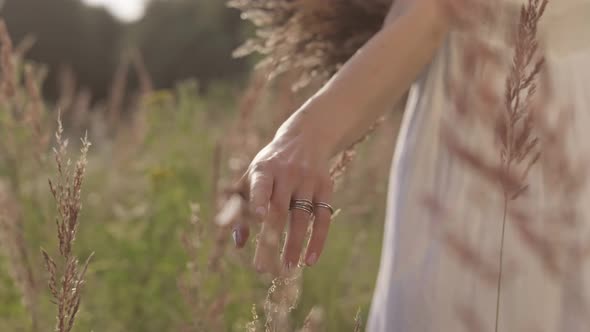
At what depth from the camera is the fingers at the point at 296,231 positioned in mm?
978

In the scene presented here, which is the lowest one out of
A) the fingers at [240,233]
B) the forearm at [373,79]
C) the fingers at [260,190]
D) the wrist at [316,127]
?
the fingers at [240,233]

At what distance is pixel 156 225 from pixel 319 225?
1946 mm

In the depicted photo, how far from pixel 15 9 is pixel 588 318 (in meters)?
20.7

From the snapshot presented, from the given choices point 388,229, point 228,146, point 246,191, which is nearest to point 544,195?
point 388,229

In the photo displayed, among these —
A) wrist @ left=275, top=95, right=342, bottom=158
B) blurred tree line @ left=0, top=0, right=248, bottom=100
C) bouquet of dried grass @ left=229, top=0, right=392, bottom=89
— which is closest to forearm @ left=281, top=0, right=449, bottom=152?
wrist @ left=275, top=95, right=342, bottom=158

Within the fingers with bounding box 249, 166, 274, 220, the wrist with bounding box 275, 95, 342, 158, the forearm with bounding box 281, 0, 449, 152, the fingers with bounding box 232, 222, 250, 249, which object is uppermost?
the forearm with bounding box 281, 0, 449, 152

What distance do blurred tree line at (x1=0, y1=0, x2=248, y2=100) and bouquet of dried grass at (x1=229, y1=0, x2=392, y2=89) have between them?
647 inches

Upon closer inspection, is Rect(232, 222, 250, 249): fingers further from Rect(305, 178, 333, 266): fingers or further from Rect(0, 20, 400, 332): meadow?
Rect(0, 20, 400, 332): meadow

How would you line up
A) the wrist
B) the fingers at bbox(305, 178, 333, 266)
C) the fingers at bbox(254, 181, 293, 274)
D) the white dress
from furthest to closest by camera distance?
the white dress → the wrist → the fingers at bbox(305, 178, 333, 266) → the fingers at bbox(254, 181, 293, 274)

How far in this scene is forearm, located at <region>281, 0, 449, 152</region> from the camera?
1.25 m

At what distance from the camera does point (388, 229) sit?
1.85 m

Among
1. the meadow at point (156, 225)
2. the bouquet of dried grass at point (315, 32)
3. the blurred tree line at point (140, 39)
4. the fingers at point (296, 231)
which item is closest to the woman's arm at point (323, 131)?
the fingers at point (296, 231)

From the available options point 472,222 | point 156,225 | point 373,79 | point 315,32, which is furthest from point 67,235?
point 156,225

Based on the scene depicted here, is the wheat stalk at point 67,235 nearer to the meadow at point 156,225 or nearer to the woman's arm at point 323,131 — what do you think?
the woman's arm at point 323,131
